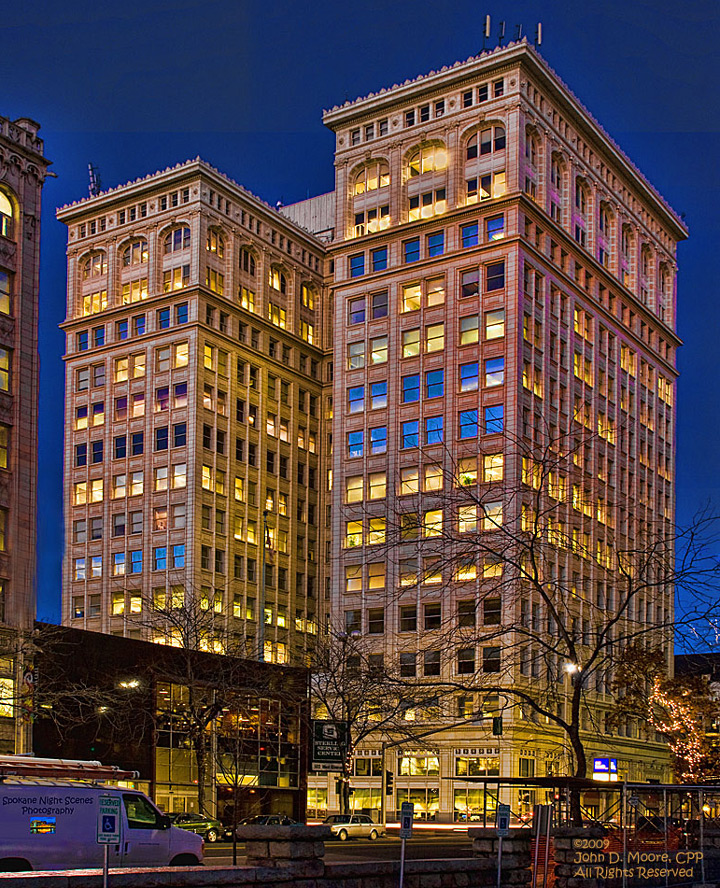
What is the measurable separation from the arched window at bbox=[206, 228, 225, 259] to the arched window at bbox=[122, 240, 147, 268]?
647 centimetres

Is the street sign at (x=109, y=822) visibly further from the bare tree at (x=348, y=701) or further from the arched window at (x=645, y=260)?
the arched window at (x=645, y=260)

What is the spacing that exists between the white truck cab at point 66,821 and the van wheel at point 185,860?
0.03 m

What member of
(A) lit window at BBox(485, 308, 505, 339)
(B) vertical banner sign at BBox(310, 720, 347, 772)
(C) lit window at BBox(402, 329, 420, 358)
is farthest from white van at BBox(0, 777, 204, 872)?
Answer: (C) lit window at BBox(402, 329, 420, 358)

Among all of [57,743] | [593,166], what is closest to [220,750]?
[57,743]

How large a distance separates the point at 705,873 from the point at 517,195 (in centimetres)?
7800

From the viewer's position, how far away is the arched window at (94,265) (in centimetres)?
12200

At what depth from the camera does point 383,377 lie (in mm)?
107438

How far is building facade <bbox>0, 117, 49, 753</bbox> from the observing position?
62312 millimetres

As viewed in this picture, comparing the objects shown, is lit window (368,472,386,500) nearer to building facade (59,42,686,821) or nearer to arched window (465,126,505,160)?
→ building facade (59,42,686,821)

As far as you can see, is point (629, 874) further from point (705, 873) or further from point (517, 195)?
point (517, 195)

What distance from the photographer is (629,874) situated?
90.4 feet

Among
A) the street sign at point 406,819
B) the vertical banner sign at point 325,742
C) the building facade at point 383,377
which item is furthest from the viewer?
the building facade at point 383,377

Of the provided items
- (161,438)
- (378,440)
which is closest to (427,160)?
(378,440)

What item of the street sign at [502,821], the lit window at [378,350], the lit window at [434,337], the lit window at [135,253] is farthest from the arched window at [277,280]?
the street sign at [502,821]
